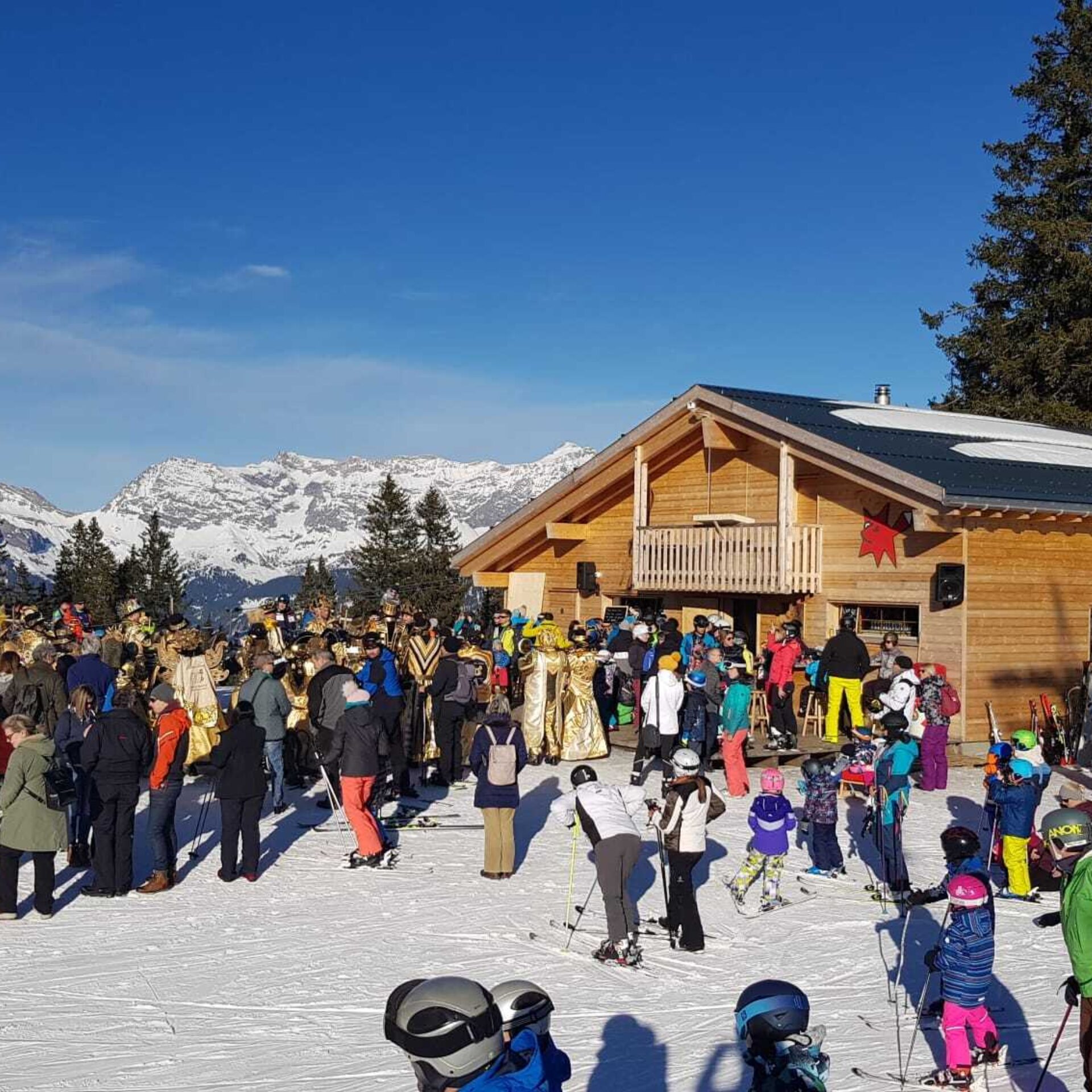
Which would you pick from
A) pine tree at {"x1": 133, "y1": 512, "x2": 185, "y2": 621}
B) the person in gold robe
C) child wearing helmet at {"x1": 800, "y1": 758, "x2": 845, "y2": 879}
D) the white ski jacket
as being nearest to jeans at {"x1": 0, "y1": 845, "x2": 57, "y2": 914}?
the white ski jacket

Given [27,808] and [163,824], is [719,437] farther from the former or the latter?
[27,808]

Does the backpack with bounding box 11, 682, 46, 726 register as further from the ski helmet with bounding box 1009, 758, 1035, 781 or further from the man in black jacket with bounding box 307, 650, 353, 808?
the ski helmet with bounding box 1009, 758, 1035, 781

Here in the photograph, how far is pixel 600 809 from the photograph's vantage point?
860 cm

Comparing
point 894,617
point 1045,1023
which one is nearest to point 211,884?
point 1045,1023

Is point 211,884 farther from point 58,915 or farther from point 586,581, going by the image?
point 586,581

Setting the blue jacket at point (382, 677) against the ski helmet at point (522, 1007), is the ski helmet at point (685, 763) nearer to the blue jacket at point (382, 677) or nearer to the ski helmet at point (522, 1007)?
the blue jacket at point (382, 677)

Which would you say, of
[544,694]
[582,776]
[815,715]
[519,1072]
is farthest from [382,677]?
[519,1072]

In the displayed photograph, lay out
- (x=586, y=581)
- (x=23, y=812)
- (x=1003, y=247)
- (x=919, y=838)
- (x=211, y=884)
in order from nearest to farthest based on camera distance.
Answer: (x=23, y=812) → (x=211, y=884) → (x=919, y=838) → (x=586, y=581) → (x=1003, y=247)

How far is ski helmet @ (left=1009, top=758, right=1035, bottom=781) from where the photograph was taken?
10.3 meters

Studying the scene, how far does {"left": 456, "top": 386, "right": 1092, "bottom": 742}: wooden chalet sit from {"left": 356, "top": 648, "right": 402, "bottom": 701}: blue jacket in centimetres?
792

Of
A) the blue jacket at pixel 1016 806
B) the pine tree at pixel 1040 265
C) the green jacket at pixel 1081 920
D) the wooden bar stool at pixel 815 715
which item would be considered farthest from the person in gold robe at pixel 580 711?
the pine tree at pixel 1040 265

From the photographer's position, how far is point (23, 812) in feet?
30.4

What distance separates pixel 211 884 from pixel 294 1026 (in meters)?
3.49

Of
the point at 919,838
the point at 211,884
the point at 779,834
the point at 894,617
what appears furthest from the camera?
the point at 894,617
